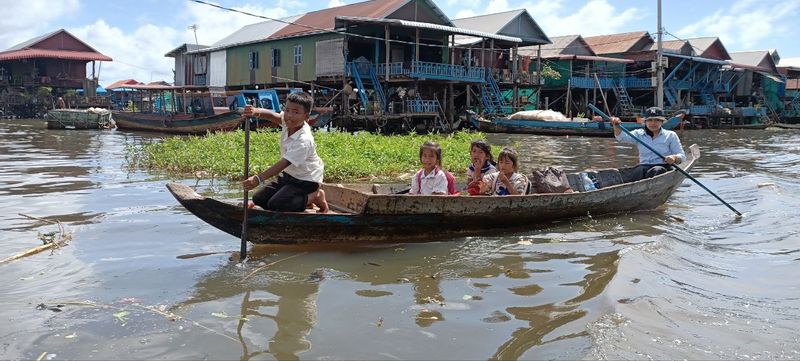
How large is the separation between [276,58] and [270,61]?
378mm

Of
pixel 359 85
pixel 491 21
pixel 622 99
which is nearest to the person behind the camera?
pixel 359 85

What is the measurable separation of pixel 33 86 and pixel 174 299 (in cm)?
4228

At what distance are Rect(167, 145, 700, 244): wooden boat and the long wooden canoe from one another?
1451 cm

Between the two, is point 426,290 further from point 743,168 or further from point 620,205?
point 743,168

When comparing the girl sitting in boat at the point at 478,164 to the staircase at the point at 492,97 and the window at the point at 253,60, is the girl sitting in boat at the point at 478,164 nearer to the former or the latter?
the staircase at the point at 492,97

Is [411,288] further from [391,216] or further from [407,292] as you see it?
[391,216]

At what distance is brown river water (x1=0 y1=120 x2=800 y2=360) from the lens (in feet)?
12.1

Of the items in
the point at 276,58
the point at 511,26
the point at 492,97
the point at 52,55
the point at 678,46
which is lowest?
the point at 492,97

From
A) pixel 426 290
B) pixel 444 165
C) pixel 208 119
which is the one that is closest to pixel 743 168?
pixel 444 165

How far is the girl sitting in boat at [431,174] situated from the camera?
619 centimetres

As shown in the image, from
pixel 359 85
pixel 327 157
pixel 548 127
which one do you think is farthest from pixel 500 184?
pixel 548 127

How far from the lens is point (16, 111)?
132 ft

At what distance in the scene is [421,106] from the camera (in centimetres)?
2461

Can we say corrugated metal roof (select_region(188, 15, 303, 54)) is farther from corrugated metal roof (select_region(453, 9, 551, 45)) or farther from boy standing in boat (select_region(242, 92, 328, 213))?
boy standing in boat (select_region(242, 92, 328, 213))
